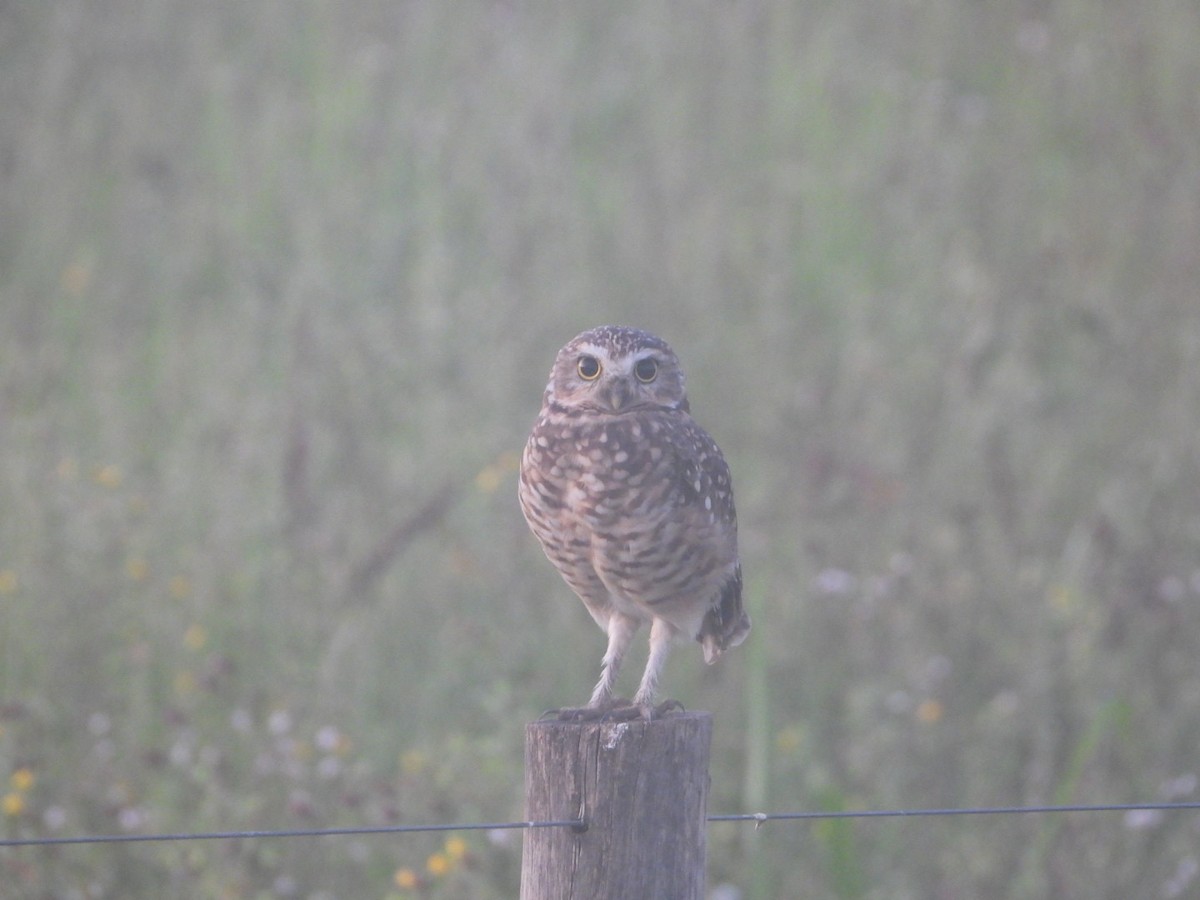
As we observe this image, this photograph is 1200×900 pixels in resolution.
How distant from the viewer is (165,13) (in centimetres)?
814

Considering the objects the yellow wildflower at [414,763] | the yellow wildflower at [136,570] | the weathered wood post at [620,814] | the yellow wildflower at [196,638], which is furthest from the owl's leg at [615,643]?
the yellow wildflower at [136,570]

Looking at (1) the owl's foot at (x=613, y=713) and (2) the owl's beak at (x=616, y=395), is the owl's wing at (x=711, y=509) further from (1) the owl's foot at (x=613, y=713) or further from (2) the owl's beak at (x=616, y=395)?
(1) the owl's foot at (x=613, y=713)

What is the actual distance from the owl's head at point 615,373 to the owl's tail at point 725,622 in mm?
503

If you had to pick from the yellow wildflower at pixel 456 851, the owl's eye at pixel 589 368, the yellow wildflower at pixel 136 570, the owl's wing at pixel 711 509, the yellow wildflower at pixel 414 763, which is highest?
the owl's eye at pixel 589 368

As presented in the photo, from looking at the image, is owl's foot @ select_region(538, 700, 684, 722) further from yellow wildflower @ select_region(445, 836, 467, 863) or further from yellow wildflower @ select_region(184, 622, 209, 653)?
yellow wildflower @ select_region(184, 622, 209, 653)

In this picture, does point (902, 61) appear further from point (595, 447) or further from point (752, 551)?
point (595, 447)

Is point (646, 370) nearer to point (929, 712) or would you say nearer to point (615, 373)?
point (615, 373)

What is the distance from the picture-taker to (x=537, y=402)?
255 inches

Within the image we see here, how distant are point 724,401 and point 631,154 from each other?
1890 mm

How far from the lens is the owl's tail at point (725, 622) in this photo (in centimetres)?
355

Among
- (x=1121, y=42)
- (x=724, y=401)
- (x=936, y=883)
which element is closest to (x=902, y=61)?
(x=1121, y=42)

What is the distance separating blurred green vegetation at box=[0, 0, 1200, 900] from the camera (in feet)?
15.6

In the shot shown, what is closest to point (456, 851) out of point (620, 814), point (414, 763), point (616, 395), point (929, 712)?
point (414, 763)

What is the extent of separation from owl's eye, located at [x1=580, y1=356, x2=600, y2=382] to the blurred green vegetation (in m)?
1.42
